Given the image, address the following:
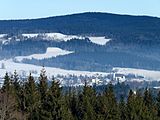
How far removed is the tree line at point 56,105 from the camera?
40.0 meters

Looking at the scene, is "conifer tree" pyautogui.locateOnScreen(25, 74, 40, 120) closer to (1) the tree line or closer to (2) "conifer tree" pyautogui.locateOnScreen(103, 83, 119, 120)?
(1) the tree line

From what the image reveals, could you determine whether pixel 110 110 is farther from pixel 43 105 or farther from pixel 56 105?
pixel 56 105

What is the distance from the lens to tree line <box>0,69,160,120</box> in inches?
1576

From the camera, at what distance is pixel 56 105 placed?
130 feet

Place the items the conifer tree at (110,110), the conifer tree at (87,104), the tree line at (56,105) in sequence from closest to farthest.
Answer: the tree line at (56,105) → the conifer tree at (87,104) → the conifer tree at (110,110)

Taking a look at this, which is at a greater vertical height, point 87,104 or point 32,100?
point 32,100

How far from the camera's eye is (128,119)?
49.9 metres

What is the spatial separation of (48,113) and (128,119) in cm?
1158

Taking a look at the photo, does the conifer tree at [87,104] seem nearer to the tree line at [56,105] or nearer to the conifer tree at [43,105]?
the tree line at [56,105]

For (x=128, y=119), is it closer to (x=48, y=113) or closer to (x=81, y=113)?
(x=81, y=113)

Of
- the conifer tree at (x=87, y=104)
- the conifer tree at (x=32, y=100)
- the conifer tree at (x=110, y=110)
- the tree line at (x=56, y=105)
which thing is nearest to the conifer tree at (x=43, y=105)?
the tree line at (x=56, y=105)

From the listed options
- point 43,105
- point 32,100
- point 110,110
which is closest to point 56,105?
point 43,105

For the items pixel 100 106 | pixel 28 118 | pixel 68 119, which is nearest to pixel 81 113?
pixel 100 106

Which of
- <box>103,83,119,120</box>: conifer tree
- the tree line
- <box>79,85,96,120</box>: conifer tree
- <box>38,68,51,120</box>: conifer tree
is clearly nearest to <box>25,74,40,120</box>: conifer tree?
the tree line
